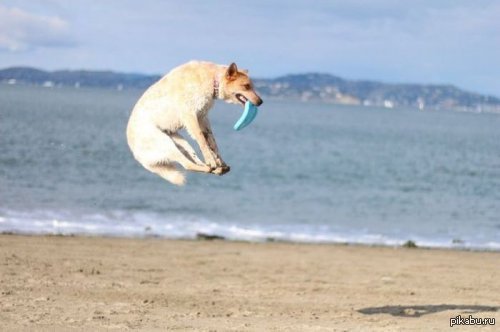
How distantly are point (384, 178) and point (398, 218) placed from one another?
65.8ft

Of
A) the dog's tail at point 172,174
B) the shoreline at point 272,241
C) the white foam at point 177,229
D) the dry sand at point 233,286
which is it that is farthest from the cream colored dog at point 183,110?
the white foam at point 177,229

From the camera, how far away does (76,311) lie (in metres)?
13.8

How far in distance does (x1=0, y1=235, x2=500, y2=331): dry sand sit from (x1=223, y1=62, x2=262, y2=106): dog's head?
466cm

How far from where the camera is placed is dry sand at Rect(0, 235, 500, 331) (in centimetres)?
1363

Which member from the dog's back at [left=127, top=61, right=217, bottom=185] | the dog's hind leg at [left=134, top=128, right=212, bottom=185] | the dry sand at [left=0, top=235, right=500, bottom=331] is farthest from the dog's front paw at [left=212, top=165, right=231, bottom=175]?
the dry sand at [left=0, top=235, right=500, bottom=331]

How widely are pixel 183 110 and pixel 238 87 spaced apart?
75cm

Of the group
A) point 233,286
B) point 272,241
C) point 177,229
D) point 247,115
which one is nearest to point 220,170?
point 247,115

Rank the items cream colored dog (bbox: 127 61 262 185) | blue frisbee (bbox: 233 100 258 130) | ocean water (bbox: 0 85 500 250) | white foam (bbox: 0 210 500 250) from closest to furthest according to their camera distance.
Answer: blue frisbee (bbox: 233 100 258 130) → cream colored dog (bbox: 127 61 262 185) → white foam (bbox: 0 210 500 250) → ocean water (bbox: 0 85 500 250)

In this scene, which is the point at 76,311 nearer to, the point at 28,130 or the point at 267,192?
the point at 267,192

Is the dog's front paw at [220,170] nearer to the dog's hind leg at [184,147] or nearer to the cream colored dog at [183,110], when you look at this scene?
the cream colored dog at [183,110]

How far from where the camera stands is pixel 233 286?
57.1ft

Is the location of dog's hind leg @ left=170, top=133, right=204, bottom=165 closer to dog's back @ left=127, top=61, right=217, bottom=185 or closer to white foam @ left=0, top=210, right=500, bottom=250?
dog's back @ left=127, top=61, right=217, bottom=185

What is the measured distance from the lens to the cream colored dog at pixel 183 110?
A: 9.60m

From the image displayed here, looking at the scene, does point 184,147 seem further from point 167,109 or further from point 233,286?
point 233,286
